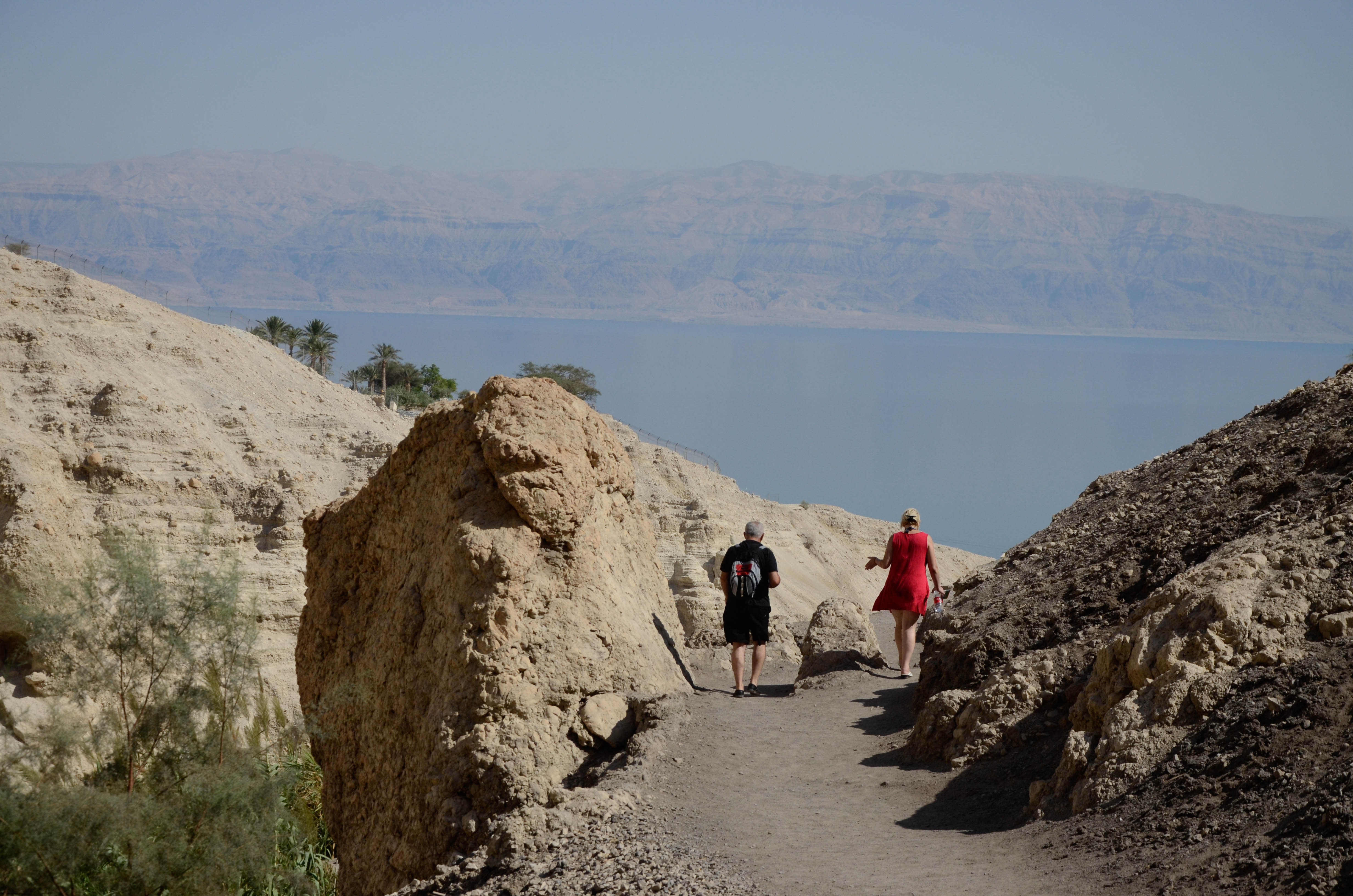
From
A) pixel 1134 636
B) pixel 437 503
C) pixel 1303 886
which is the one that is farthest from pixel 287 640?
pixel 1303 886

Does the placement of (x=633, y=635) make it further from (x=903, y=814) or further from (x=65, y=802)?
(x=65, y=802)

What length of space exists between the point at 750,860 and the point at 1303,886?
3.02 metres

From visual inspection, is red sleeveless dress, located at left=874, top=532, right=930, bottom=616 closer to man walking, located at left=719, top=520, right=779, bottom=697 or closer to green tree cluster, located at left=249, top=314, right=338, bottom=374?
man walking, located at left=719, top=520, right=779, bottom=697

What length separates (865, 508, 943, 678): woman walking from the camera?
11688 millimetres

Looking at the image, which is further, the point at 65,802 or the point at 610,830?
the point at 65,802

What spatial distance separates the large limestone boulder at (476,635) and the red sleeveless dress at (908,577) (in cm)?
235

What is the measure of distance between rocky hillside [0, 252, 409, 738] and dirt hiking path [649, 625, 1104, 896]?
11.2 m

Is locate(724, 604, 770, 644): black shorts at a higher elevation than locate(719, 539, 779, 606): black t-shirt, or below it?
below

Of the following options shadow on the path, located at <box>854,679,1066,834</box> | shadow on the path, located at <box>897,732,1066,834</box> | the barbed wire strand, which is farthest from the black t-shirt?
the barbed wire strand

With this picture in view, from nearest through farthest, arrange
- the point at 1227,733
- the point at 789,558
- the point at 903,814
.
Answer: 1. the point at 1227,733
2. the point at 903,814
3. the point at 789,558

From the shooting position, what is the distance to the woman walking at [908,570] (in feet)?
38.3

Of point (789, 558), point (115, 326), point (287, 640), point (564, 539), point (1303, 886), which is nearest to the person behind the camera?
point (1303, 886)

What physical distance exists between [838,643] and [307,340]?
5972 cm

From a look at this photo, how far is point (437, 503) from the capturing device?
9859 mm
